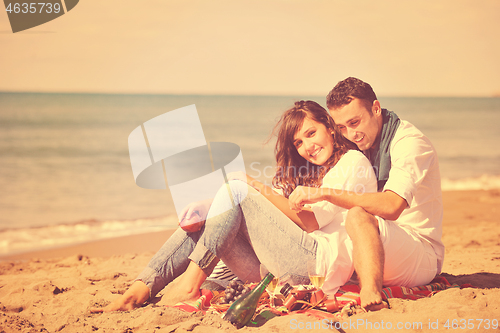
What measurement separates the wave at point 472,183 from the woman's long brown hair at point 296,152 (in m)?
7.22

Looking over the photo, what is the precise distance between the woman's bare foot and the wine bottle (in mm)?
593

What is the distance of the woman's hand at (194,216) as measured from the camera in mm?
A: 2436

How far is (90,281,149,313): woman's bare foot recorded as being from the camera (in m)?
2.37

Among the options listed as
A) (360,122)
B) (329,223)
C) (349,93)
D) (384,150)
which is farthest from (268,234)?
(349,93)

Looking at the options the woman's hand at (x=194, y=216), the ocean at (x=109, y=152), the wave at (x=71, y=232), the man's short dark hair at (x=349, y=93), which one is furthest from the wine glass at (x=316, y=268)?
the wave at (x=71, y=232)

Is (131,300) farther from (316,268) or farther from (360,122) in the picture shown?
(360,122)

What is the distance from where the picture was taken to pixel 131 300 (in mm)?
2402

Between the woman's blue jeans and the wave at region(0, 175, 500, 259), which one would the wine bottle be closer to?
the woman's blue jeans

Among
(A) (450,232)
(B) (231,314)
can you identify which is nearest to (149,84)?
(A) (450,232)

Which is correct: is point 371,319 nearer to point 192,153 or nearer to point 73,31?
point 192,153

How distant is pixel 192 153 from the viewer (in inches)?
137

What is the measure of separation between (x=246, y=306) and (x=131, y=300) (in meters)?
0.74

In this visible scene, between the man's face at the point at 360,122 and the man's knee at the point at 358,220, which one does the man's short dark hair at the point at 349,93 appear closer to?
the man's face at the point at 360,122

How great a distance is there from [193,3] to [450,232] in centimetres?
2016
